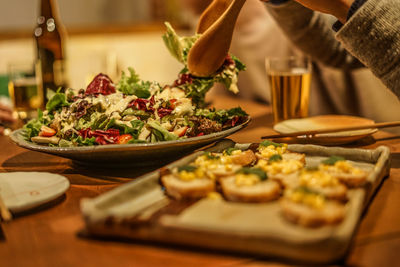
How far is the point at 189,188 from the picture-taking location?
0.80m

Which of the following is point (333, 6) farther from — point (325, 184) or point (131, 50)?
point (131, 50)

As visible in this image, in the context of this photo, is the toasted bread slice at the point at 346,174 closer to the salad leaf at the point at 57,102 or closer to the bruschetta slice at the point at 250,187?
the bruschetta slice at the point at 250,187

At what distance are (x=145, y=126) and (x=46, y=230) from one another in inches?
17.2

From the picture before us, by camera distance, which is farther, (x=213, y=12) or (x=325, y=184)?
(x=213, y=12)

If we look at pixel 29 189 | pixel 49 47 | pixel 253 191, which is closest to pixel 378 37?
pixel 253 191

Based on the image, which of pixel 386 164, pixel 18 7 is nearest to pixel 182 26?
pixel 18 7

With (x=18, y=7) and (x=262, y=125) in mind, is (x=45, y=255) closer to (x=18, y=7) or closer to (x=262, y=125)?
(x=262, y=125)

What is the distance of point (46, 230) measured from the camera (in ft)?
2.64

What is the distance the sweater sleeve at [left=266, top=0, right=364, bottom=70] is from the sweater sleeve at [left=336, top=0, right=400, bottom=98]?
666 millimetres

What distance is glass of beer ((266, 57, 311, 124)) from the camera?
161 centimetres

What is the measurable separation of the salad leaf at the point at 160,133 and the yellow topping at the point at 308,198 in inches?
19.1

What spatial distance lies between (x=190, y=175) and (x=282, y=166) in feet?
0.62

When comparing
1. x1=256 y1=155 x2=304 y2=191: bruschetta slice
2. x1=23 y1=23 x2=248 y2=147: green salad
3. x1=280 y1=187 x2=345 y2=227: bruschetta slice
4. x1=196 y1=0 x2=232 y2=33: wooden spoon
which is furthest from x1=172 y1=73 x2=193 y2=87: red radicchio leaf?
x1=280 y1=187 x2=345 y2=227: bruschetta slice

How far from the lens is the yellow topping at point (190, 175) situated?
831 mm
